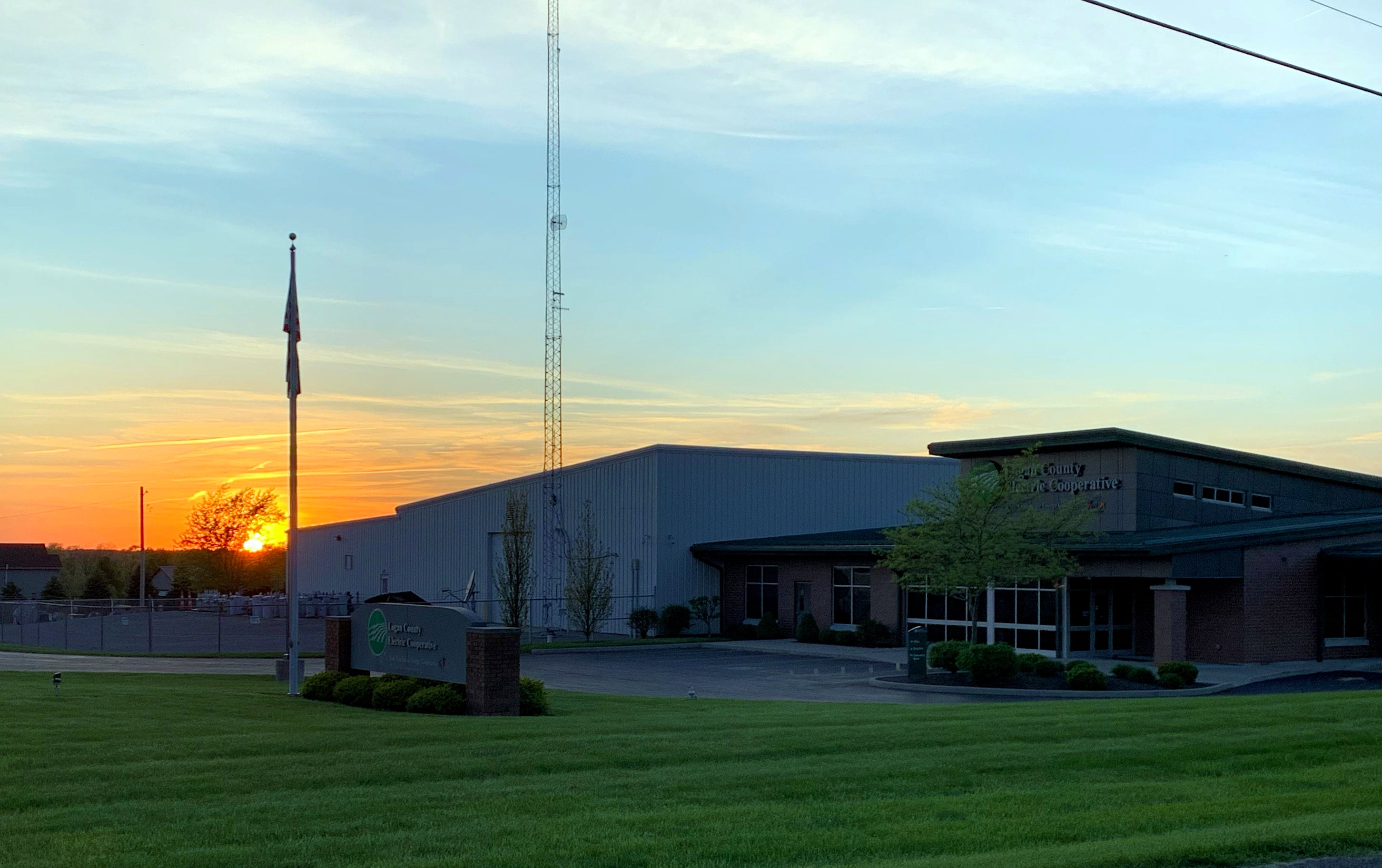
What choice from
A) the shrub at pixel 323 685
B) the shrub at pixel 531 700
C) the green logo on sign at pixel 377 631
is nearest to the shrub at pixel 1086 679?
the shrub at pixel 531 700

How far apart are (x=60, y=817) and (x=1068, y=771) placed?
8766mm

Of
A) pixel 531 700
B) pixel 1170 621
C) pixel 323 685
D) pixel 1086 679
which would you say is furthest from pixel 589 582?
pixel 531 700

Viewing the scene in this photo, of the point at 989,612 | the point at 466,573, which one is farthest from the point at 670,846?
the point at 466,573

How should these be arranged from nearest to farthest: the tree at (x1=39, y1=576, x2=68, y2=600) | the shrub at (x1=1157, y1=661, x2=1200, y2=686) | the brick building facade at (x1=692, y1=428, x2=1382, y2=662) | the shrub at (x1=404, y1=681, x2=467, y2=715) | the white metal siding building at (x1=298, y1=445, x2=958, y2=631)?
the shrub at (x1=404, y1=681, x2=467, y2=715), the shrub at (x1=1157, y1=661, x2=1200, y2=686), the brick building facade at (x1=692, y1=428, x2=1382, y2=662), the white metal siding building at (x1=298, y1=445, x2=958, y2=631), the tree at (x1=39, y1=576, x2=68, y2=600)

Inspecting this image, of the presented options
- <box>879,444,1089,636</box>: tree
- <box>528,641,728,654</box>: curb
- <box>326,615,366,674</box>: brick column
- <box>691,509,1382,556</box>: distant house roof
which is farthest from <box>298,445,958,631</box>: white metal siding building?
<box>326,615,366,674</box>: brick column

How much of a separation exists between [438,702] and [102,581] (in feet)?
243

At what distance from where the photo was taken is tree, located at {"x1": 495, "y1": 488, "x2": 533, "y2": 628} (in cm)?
4950

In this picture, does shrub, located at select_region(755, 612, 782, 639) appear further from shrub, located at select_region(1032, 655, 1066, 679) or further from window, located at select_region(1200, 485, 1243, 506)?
shrub, located at select_region(1032, 655, 1066, 679)

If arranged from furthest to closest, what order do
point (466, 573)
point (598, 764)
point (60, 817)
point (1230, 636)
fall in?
point (466, 573), point (1230, 636), point (598, 764), point (60, 817)

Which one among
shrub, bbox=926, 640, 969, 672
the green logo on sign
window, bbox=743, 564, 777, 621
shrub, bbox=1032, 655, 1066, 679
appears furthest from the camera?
window, bbox=743, 564, 777, 621

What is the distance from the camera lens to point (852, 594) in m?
45.2

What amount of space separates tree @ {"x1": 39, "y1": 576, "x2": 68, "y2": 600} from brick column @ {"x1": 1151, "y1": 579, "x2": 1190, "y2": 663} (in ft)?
235

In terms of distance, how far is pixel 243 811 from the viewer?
33.7ft

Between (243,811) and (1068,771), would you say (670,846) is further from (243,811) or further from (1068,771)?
(1068,771)
